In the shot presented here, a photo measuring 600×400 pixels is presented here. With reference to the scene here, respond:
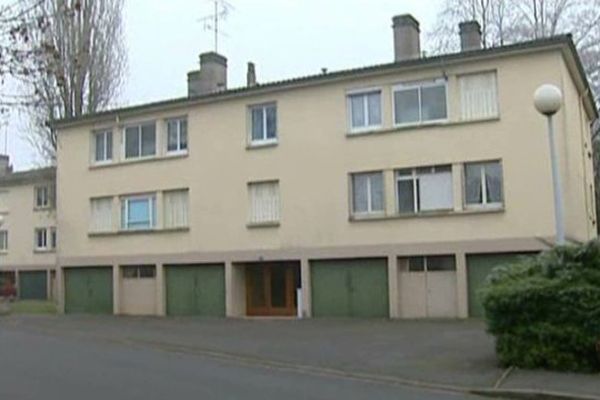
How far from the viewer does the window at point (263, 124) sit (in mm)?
30719

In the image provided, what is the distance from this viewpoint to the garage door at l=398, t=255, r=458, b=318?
2697 centimetres

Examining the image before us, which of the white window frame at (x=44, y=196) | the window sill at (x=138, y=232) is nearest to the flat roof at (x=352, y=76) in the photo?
the window sill at (x=138, y=232)

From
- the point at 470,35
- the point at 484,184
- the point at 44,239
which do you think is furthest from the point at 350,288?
the point at 44,239

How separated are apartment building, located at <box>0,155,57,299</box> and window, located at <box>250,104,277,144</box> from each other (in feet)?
81.3

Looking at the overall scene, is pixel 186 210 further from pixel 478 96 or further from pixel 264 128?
pixel 478 96

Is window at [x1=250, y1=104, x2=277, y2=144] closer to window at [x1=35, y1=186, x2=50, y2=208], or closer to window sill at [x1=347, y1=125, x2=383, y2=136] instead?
window sill at [x1=347, y1=125, x2=383, y2=136]

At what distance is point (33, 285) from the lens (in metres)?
53.8

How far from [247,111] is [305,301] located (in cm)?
717

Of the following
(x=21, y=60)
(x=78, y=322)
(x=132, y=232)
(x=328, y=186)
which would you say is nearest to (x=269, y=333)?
(x=328, y=186)

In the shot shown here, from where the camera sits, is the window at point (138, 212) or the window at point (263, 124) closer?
the window at point (263, 124)

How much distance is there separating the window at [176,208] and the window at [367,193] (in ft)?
22.8

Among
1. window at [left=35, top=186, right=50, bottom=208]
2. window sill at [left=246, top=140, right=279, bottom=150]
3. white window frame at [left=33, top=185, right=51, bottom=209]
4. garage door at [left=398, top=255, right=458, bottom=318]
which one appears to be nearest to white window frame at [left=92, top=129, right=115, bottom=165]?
window sill at [left=246, top=140, right=279, bottom=150]

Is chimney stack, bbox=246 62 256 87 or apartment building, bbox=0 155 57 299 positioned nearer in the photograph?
chimney stack, bbox=246 62 256 87

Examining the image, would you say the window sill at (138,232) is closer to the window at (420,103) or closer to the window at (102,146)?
the window at (102,146)
